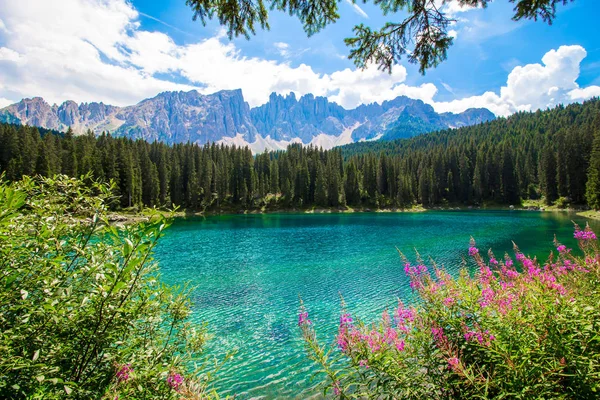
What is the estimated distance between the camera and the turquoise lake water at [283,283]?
12.4 m

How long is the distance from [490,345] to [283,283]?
21.4 metres

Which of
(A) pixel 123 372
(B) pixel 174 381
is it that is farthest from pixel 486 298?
(A) pixel 123 372

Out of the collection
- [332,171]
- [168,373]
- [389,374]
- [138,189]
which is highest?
[332,171]

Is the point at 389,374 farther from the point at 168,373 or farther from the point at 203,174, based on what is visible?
the point at 203,174

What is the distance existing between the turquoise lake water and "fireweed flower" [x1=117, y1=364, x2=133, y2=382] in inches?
126

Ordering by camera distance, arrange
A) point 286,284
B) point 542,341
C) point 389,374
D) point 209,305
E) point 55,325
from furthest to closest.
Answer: point 286,284 → point 209,305 → point 389,374 → point 542,341 → point 55,325

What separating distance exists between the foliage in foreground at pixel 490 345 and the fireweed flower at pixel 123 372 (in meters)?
2.63

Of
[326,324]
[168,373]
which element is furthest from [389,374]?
[326,324]

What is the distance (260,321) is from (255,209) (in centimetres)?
9208

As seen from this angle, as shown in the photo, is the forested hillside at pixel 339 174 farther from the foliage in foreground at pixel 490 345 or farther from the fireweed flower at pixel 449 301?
the fireweed flower at pixel 449 301

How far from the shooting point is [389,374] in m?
4.90

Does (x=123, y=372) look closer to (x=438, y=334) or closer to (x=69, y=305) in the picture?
(x=69, y=305)

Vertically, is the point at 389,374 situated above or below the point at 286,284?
above

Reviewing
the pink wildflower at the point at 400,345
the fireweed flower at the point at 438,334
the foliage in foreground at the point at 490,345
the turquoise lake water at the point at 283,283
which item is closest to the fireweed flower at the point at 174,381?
the foliage in foreground at the point at 490,345
